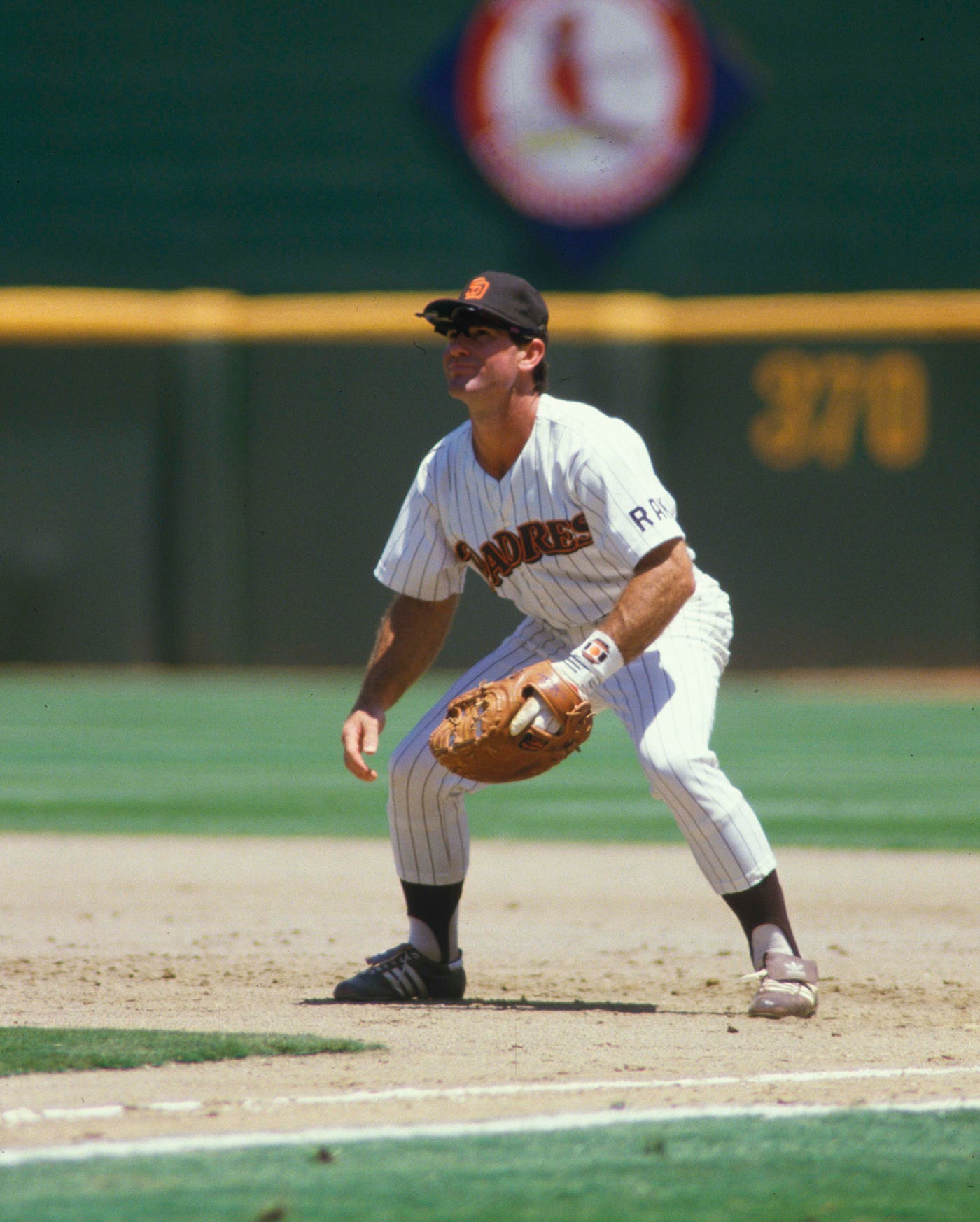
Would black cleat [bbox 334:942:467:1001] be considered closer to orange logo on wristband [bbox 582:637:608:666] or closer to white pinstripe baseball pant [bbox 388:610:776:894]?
white pinstripe baseball pant [bbox 388:610:776:894]

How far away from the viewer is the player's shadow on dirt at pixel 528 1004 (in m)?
4.07

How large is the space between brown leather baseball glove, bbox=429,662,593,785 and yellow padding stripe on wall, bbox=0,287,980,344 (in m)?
11.0

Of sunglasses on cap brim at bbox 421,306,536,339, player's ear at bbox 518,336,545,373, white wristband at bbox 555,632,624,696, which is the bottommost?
white wristband at bbox 555,632,624,696

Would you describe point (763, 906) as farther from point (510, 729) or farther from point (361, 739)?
point (361, 739)

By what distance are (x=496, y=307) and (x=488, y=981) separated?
1586 mm

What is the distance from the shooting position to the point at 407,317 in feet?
49.2

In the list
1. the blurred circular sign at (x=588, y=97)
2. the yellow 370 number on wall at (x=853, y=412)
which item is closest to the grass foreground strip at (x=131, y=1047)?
the yellow 370 number on wall at (x=853, y=412)

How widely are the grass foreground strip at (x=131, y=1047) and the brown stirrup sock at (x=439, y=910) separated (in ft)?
2.48

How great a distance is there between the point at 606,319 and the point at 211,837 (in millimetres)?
8431

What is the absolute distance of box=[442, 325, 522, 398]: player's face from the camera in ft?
13.2

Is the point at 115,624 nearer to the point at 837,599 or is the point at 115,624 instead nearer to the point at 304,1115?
the point at 837,599

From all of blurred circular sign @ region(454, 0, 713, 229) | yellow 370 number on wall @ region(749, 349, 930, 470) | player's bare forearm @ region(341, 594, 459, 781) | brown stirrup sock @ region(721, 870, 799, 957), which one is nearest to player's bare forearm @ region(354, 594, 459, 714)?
player's bare forearm @ region(341, 594, 459, 781)

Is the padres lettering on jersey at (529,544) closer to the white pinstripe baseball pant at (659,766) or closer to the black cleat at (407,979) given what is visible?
the white pinstripe baseball pant at (659,766)

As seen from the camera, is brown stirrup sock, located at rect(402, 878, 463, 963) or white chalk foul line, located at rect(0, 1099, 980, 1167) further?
brown stirrup sock, located at rect(402, 878, 463, 963)
